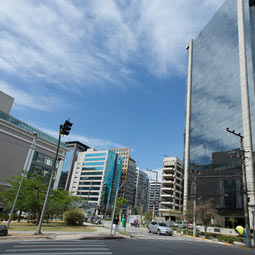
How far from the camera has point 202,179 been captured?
66062 millimetres

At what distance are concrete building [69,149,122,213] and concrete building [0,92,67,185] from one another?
6125 centimetres

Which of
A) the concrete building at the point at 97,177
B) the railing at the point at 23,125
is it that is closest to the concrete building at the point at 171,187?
the concrete building at the point at 97,177

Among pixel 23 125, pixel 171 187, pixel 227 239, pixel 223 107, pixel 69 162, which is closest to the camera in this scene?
pixel 227 239

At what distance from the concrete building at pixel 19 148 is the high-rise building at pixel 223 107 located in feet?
142

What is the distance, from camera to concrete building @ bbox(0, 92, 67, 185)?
58.9 m

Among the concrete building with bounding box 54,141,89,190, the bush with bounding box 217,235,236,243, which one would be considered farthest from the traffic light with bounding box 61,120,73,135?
the concrete building with bounding box 54,141,89,190

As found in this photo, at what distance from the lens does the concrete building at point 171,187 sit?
302ft

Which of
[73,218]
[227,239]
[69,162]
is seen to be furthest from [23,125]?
[69,162]

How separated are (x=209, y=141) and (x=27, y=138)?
55272 millimetres

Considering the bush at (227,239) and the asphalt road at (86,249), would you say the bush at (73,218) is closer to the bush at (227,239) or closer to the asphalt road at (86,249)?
the asphalt road at (86,249)

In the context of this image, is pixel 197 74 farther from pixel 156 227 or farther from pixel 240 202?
pixel 156 227

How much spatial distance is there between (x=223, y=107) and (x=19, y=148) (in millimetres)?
60771

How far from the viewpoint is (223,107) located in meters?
65.5

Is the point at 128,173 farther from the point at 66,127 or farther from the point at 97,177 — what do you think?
the point at 66,127
